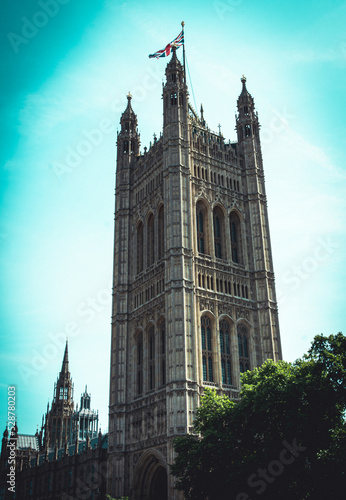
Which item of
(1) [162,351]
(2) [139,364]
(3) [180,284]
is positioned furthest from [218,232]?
(2) [139,364]

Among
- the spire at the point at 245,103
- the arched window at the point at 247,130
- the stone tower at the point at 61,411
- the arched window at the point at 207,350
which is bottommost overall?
the arched window at the point at 207,350

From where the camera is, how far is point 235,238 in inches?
2202

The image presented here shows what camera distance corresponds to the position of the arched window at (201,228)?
5238cm

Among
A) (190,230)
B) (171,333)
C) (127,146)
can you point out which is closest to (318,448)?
(171,333)

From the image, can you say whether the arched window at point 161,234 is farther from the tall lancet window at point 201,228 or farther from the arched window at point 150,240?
the tall lancet window at point 201,228

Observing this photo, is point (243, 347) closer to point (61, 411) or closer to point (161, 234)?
point (161, 234)

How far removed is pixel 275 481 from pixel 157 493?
773 inches

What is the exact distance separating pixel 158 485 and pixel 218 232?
24.2m

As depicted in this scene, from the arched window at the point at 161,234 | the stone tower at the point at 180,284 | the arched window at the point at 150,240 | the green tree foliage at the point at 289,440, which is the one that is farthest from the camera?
the arched window at the point at 150,240

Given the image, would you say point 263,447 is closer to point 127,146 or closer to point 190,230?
point 190,230

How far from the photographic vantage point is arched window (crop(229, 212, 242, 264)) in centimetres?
→ 5475

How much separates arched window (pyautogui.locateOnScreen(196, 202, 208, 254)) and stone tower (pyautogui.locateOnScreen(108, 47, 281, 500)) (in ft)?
0.35

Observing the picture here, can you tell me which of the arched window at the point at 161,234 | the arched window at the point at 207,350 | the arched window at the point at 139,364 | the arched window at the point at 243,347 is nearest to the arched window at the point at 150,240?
the arched window at the point at 161,234

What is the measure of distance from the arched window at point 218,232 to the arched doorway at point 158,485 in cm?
2048
